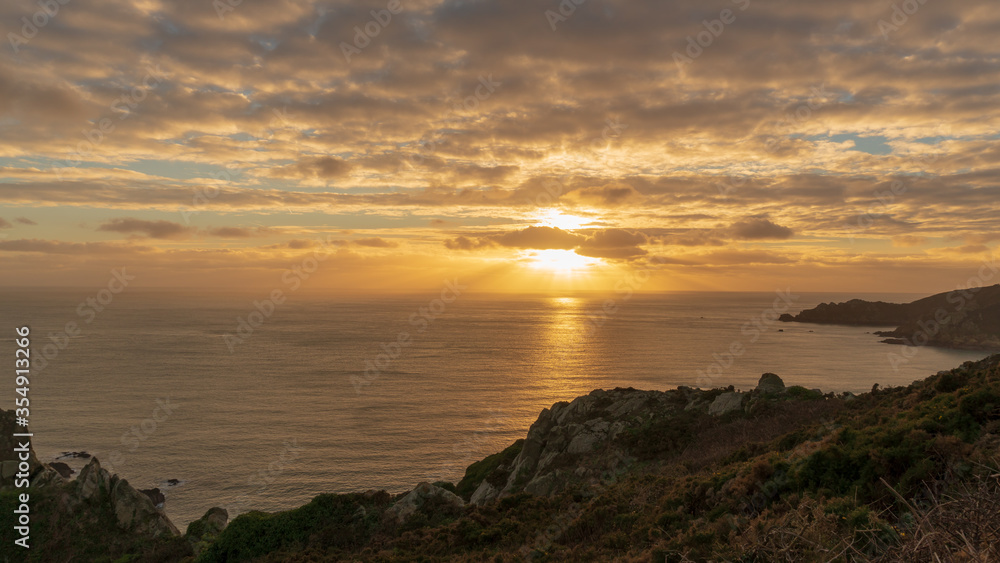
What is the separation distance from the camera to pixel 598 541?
19844mm

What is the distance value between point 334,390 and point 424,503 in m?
73.1

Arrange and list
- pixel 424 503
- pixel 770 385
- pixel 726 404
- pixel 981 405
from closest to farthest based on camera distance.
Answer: pixel 981 405 < pixel 424 503 < pixel 726 404 < pixel 770 385

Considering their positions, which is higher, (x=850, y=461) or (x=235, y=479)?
(x=850, y=461)

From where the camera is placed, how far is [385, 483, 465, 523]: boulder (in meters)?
28.4

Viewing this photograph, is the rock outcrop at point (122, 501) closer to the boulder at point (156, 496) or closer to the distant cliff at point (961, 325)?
the boulder at point (156, 496)

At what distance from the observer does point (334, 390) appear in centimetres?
9638

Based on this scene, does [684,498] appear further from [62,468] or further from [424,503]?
[62,468]

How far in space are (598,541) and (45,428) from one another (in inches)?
3385

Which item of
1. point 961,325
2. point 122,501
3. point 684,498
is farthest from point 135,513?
point 961,325

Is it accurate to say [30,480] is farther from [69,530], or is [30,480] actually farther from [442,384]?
[442,384]

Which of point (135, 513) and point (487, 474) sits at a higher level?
point (487, 474)

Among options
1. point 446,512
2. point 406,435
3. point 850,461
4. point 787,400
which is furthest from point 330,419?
point 850,461

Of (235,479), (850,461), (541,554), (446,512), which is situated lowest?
(235,479)

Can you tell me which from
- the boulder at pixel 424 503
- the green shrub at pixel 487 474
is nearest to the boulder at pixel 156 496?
the green shrub at pixel 487 474
